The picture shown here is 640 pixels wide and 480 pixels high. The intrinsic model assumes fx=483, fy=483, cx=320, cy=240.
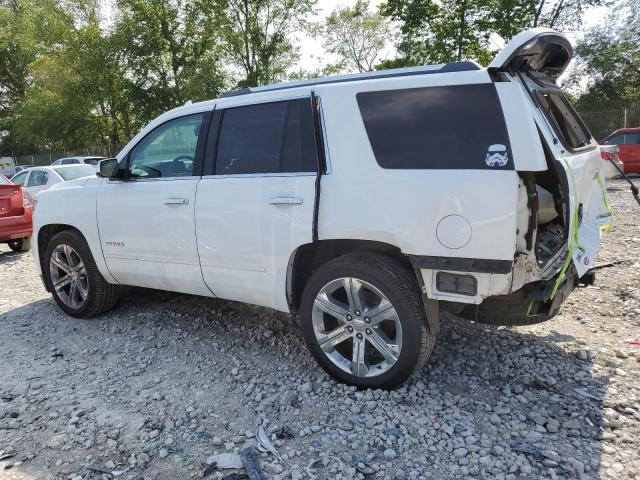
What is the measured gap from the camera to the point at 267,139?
139 inches

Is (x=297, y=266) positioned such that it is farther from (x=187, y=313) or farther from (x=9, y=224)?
(x=9, y=224)

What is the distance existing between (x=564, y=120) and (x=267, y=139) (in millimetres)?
2111

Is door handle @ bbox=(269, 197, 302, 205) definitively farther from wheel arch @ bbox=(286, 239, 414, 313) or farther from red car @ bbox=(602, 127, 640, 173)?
red car @ bbox=(602, 127, 640, 173)

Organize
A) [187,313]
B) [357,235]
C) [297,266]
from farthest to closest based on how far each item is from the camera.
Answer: [187,313] → [297,266] → [357,235]

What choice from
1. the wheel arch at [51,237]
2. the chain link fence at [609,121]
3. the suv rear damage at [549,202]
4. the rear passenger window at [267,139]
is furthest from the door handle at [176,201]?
the chain link fence at [609,121]

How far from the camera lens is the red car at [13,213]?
8.34 meters

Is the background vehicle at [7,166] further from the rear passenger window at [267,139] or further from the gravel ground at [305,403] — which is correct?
the rear passenger window at [267,139]

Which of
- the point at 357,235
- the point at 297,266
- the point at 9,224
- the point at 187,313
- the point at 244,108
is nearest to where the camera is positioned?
the point at 357,235

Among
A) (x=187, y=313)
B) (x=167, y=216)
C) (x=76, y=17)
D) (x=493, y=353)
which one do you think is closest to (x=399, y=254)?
(x=493, y=353)

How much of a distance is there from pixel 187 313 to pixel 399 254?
8.60 ft

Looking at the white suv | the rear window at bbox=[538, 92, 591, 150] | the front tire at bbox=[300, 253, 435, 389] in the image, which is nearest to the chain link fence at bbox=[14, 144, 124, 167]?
the white suv

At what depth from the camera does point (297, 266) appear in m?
3.44

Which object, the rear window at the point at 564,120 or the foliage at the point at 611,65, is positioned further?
the foliage at the point at 611,65

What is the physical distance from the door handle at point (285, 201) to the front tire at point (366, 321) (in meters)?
0.47
